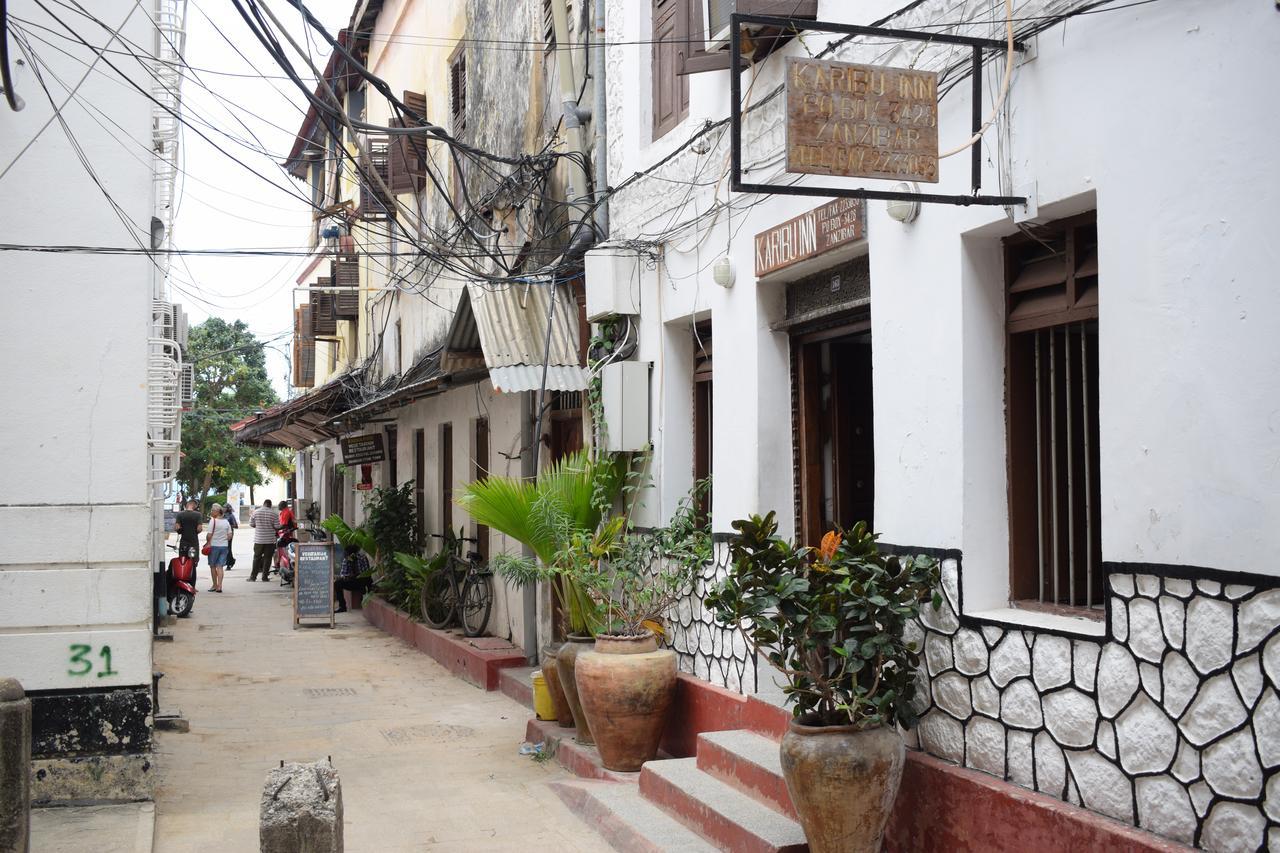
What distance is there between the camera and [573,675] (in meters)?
8.68

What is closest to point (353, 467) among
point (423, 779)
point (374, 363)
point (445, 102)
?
point (374, 363)

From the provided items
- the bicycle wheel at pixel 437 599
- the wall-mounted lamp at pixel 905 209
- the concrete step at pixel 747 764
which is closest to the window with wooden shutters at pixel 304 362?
the bicycle wheel at pixel 437 599

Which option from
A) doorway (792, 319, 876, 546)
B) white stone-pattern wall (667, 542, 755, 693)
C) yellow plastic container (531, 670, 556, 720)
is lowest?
yellow plastic container (531, 670, 556, 720)

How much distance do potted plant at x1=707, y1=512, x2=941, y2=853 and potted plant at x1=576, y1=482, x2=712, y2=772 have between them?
83.8 inches

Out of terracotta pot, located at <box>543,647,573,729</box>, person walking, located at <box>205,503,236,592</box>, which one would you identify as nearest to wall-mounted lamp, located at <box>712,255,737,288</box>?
terracotta pot, located at <box>543,647,573,729</box>

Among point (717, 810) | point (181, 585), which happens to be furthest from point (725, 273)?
point (181, 585)

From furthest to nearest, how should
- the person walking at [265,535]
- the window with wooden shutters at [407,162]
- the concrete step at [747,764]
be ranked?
1. the person walking at [265,535]
2. the window with wooden shutters at [407,162]
3. the concrete step at [747,764]

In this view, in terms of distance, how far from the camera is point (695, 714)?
311 inches

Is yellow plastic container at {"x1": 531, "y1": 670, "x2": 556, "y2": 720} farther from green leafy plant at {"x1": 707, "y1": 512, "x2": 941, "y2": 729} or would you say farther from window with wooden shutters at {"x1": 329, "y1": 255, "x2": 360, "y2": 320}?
window with wooden shutters at {"x1": 329, "y1": 255, "x2": 360, "y2": 320}

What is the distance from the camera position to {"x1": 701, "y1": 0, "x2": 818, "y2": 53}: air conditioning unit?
23.0 feet

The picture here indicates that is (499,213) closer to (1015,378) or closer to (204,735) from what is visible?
(204,735)

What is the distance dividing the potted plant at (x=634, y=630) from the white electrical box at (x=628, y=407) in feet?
2.06

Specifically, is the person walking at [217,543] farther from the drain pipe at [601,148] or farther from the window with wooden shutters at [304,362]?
the drain pipe at [601,148]

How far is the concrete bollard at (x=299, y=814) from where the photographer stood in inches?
155
